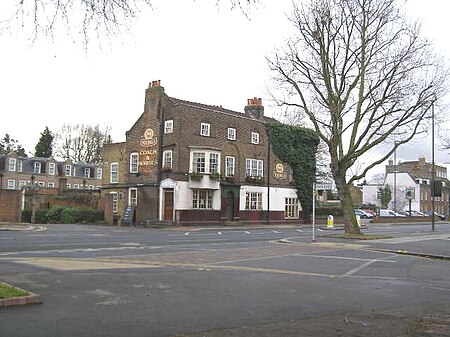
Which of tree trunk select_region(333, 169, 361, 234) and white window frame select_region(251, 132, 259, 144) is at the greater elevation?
white window frame select_region(251, 132, 259, 144)

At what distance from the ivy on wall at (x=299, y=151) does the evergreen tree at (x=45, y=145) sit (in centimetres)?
5205

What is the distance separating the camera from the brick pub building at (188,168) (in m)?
42.3

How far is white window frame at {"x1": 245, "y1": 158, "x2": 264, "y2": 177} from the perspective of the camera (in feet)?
158

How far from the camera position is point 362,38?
93.4ft

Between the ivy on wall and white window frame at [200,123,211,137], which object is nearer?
white window frame at [200,123,211,137]

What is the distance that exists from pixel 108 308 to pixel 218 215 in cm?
3659

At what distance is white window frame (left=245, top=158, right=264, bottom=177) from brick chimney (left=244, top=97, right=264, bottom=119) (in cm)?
625

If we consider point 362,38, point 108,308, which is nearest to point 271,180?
point 362,38

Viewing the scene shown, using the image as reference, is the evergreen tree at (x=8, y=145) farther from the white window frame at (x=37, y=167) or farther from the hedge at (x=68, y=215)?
the hedge at (x=68, y=215)

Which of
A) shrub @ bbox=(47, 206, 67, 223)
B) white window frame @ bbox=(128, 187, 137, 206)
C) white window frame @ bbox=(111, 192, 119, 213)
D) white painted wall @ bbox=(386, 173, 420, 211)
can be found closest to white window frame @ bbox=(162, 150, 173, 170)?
white window frame @ bbox=(128, 187, 137, 206)

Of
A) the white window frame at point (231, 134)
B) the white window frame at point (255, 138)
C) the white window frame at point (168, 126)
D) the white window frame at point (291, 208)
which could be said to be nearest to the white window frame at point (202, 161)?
the white window frame at point (168, 126)

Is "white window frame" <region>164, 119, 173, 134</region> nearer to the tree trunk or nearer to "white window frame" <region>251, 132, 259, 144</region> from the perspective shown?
"white window frame" <region>251, 132, 259, 144</region>

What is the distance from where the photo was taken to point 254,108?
53.8 m

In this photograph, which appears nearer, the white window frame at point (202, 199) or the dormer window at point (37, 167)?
the white window frame at point (202, 199)
